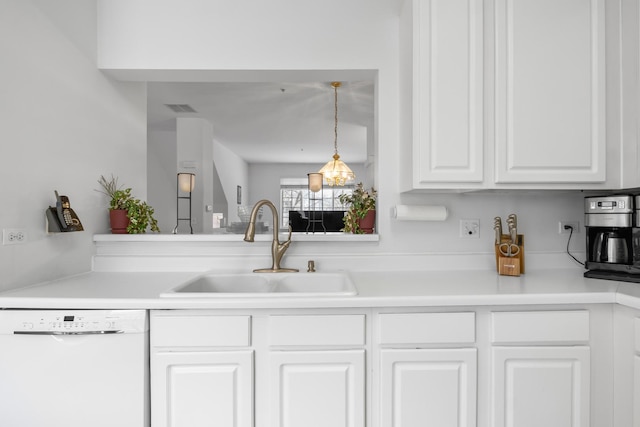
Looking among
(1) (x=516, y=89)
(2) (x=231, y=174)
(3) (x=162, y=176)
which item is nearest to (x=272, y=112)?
(3) (x=162, y=176)

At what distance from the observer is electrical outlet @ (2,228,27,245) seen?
4.98 feet

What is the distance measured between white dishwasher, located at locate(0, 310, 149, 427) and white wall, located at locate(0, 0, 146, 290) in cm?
30

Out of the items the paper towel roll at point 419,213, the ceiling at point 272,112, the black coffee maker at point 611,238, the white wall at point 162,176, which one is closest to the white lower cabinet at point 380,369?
the black coffee maker at point 611,238

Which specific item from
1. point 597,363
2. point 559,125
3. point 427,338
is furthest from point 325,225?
point 597,363

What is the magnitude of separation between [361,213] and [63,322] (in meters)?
1.39

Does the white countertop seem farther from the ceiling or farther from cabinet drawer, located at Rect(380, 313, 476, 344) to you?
the ceiling

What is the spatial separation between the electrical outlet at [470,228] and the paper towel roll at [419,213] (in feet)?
0.47

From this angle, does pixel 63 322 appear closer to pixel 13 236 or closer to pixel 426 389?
pixel 13 236

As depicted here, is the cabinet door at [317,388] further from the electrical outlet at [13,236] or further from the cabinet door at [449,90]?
the electrical outlet at [13,236]

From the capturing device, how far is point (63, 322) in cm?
138

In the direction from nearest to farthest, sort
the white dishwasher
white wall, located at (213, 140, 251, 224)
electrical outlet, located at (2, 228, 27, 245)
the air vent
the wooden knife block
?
1. the white dishwasher
2. electrical outlet, located at (2, 228, 27, 245)
3. the wooden knife block
4. the air vent
5. white wall, located at (213, 140, 251, 224)

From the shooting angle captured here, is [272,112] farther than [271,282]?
Yes

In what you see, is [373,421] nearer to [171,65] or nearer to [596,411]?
[596,411]

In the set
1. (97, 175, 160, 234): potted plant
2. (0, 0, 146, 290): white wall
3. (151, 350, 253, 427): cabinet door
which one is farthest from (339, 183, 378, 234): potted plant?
(0, 0, 146, 290): white wall
